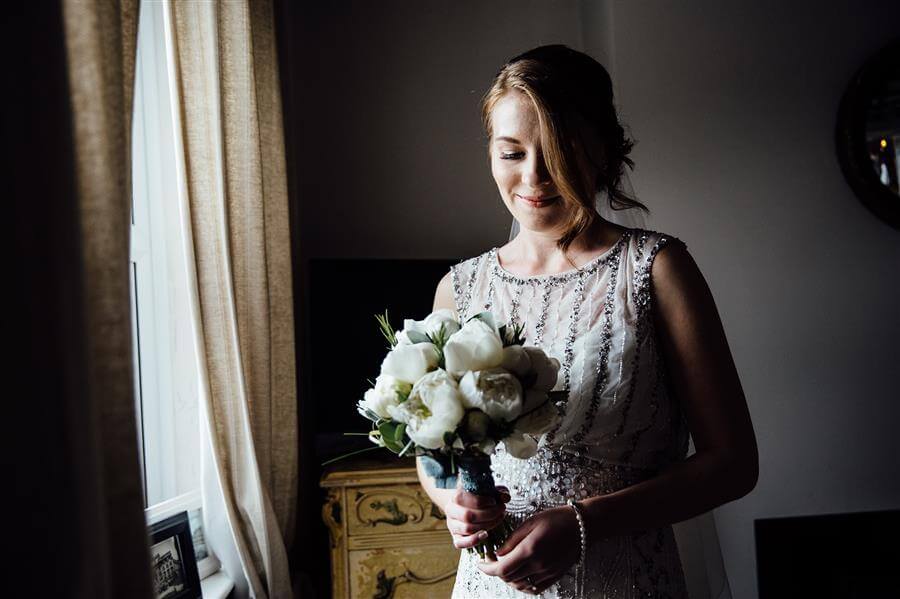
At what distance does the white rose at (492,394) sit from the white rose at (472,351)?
0.01 metres

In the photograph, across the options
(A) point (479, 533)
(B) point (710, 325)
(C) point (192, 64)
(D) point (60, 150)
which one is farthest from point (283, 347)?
(D) point (60, 150)

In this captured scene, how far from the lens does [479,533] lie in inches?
42.1

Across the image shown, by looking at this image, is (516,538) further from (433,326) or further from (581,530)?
(433,326)

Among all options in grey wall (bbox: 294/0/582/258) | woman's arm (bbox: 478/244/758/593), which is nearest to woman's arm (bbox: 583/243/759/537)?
woman's arm (bbox: 478/244/758/593)

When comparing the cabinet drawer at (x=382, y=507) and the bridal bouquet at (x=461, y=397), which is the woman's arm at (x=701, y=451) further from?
the cabinet drawer at (x=382, y=507)

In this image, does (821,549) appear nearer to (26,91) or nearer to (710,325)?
(710,325)

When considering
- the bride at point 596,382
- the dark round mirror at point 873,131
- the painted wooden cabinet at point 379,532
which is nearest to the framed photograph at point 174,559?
the painted wooden cabinet at point 379,532

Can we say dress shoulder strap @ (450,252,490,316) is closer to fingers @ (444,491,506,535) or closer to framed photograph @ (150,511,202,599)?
fingers @ (444,491,506,535)

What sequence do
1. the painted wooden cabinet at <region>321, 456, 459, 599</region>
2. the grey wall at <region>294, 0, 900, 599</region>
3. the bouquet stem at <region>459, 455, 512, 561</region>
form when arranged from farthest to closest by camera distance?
the grey wall at <region>294, 0, 900, 599</region>
the painted wooden cabinet at <region>321, 456, 459, 599</region>
the bouquet stem at <region>459, 455, 512, 561</region>

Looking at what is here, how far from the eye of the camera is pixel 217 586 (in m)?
1.65

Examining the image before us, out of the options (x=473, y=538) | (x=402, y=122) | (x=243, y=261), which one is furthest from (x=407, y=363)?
(x=402, y=122)

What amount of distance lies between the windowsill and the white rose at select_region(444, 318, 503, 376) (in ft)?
3.63

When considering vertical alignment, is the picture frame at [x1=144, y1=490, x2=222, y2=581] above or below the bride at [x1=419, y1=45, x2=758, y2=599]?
below

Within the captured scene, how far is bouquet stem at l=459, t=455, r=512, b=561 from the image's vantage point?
99 centimetres
